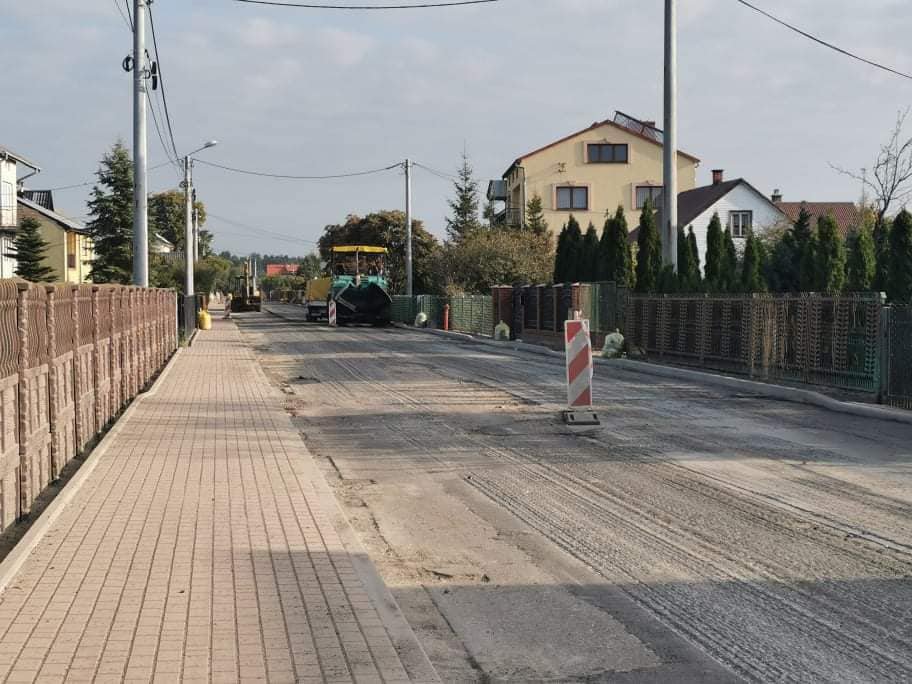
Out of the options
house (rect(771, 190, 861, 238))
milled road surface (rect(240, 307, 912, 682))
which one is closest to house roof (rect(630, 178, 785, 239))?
house (rect(771, 190, 861, 238))

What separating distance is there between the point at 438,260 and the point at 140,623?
49.2 metres

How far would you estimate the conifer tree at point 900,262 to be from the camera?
19.5 m

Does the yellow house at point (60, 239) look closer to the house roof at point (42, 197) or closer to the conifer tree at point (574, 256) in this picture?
the house roof at point (42, 197)

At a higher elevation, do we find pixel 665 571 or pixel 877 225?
pixel 877 225

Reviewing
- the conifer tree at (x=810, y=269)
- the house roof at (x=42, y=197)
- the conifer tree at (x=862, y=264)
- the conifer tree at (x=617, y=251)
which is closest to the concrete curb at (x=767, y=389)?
the conifer tree at (x=862, y=264)

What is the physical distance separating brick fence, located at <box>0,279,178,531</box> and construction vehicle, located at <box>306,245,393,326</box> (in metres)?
36.5

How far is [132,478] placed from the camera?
906 cm

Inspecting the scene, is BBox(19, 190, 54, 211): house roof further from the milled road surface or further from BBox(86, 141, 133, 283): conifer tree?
the milled road surface

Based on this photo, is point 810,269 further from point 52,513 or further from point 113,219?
point 113,219

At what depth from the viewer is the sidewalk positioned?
4484 millimetres

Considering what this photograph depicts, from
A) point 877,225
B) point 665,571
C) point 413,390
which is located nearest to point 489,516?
point 665,571

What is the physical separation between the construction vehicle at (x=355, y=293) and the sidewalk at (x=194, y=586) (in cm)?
4085

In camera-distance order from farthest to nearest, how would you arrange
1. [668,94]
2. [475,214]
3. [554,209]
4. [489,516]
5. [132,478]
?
[475,214] → [554,209] → [668,94] → [132,478] → [489,516]

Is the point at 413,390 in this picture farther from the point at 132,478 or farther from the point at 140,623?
the point at 140,623
